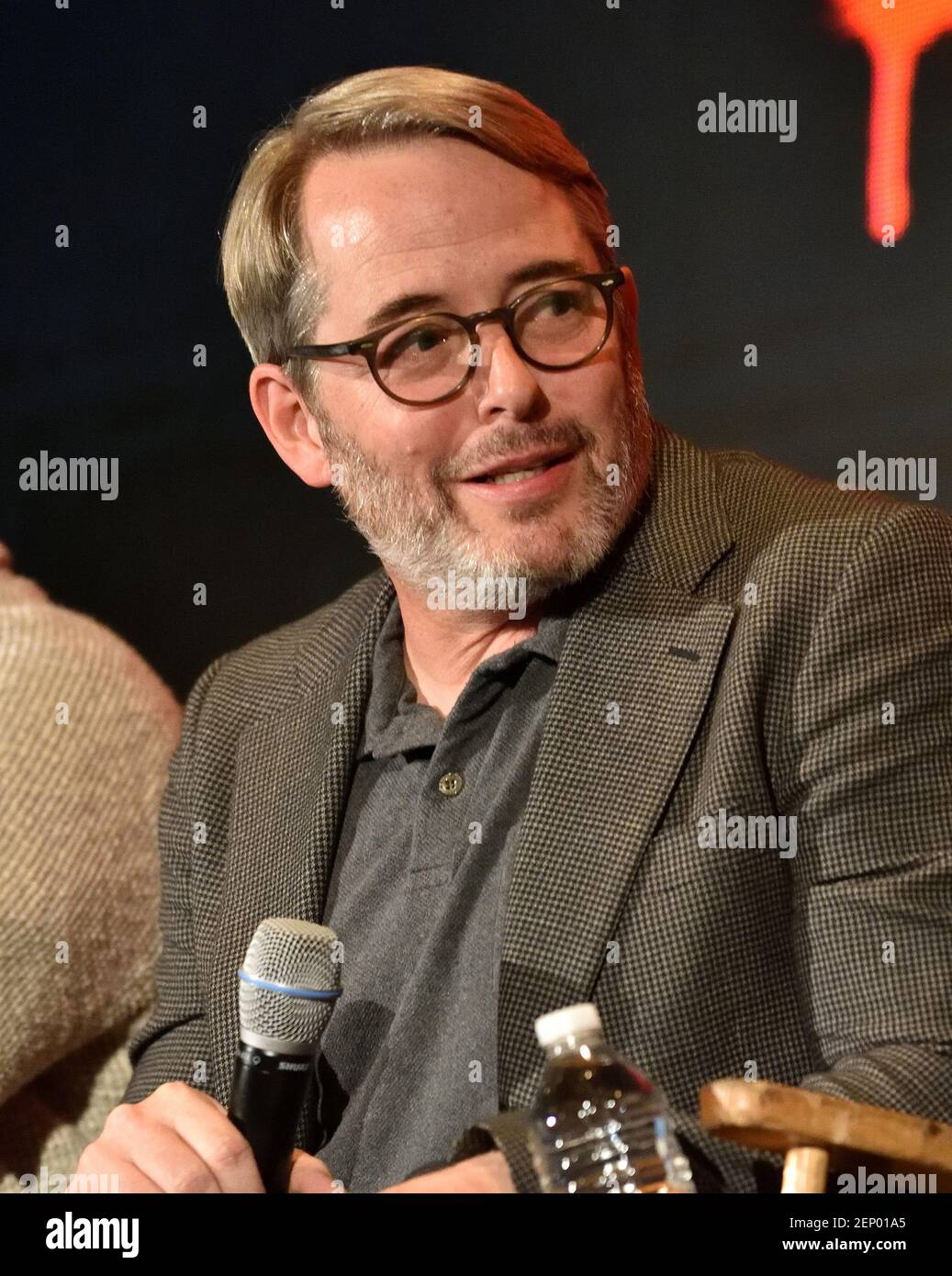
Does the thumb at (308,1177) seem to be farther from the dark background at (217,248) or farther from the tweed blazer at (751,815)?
the dark background at (217,248)

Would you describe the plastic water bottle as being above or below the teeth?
below

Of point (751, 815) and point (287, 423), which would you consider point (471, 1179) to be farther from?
point (287, 423)

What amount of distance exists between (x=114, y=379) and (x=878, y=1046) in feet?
5.22

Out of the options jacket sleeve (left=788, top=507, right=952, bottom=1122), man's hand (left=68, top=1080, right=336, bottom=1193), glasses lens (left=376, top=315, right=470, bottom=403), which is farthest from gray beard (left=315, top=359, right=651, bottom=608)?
man's hand (left=68, top=1080, right=336, bottom=1193)

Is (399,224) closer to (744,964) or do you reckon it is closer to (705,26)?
(705,26)

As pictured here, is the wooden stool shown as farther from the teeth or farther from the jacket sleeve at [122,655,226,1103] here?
the jacket sleeve at [122,655,226,1103]

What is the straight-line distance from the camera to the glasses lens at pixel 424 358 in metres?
1.88

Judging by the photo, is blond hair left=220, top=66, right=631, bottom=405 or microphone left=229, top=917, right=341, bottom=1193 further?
blond hair left=220, top=66, right=631, bottom=405

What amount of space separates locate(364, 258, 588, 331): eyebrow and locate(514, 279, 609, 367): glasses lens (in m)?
0.02

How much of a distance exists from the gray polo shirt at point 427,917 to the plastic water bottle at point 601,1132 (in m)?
0.26

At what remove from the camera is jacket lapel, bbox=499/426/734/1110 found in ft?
5.29

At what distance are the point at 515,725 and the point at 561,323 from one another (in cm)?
49

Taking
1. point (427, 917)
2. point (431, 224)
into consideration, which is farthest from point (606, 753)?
point (431, 224)

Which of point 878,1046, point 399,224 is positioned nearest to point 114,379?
point 399,224
